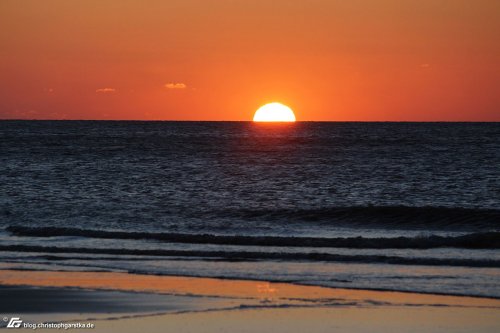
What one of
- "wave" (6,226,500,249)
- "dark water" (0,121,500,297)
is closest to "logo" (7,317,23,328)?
"dark water" (0,121,500,297)

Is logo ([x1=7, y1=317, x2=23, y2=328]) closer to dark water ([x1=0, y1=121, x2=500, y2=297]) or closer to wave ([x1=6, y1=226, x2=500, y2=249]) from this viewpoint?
dark water ([x1=0, y1=121, x2=500, y2=297])

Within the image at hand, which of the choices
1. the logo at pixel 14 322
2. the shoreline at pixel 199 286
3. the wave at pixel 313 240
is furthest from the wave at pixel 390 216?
the logo at pixel 14 322

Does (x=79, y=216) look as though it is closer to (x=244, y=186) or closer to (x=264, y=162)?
(x=244, y=186)

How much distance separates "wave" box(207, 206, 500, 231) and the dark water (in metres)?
0.09

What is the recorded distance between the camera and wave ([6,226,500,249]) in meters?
26.8

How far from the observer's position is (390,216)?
39.0 meters

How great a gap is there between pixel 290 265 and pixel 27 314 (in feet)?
27.1

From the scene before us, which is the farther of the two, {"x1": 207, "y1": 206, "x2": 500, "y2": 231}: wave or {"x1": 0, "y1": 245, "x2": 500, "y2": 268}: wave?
{"x1": 207, "y1": 206, "x2": 500, "y2": 231}: wave

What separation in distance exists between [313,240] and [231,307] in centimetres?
1234

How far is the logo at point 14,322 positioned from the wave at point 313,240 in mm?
13210

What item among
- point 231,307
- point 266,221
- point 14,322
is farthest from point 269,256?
point 266,221

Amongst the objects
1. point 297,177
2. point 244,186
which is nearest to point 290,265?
point 244,186

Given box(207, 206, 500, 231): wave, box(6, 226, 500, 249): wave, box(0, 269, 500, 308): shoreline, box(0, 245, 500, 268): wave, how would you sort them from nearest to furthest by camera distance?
box(0, 269, 500, 308): shoreline < box(0, 245, 500, 268): wave < box(6, 226, 500, 249): wave < box(207, 206, 500, 231): wave

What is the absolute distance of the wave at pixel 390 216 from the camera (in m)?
35.8
